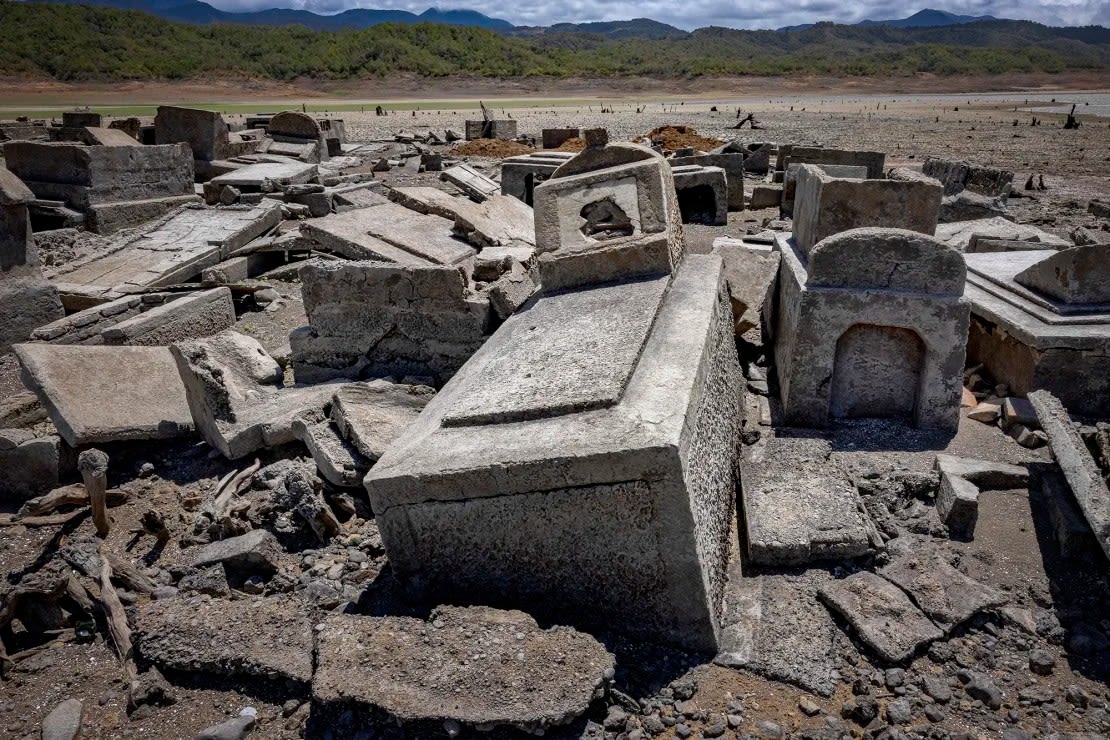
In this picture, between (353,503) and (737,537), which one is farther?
(353,503)

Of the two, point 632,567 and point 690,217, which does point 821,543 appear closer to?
point 632,567

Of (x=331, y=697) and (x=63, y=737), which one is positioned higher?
(x=331, y=697)

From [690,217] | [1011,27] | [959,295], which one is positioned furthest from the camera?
[1011,27]

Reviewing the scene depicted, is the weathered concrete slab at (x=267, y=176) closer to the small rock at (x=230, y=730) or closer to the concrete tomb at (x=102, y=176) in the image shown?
the concrete tomb at (x=102, y=176)

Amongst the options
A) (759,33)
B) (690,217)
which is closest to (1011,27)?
(759,33)

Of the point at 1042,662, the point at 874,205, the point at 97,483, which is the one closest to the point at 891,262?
the point at 874,205

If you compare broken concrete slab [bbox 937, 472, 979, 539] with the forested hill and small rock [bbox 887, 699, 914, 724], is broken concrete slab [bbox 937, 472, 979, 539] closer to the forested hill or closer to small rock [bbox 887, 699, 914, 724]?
small rock [bbox 887, 699, 914, 724]

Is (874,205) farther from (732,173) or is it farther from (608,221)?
(732,173)

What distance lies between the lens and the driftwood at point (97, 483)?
3977 mm

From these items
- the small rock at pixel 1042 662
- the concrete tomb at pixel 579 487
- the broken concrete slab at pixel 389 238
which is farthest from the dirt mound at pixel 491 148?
the small rock at pixel 1042 662

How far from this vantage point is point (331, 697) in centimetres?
266

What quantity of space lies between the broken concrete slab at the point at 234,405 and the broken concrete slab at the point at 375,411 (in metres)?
0.18

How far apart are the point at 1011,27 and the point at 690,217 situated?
189 m

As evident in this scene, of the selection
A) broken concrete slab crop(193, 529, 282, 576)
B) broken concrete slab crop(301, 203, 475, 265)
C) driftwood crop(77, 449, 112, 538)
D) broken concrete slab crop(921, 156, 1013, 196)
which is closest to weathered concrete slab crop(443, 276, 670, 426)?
broken concrete slab crop(193, 529, 282, 576)
